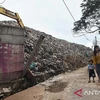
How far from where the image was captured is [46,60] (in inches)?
468

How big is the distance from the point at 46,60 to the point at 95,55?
578cm

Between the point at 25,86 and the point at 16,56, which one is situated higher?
the point at 16,56

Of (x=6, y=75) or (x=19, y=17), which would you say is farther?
(x=19, y=17)

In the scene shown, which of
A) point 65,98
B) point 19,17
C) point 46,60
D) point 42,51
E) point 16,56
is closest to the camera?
point 65,98

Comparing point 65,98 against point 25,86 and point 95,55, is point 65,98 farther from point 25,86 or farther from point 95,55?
point 25,86

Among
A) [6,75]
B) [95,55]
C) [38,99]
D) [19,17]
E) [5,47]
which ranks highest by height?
[19,17]

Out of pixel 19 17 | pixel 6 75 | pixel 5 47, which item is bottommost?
pixel 6 75

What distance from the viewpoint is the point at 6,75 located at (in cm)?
768

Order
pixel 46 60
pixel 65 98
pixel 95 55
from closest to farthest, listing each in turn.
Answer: pixel 65 98
pixel 95 55
pixel 46 60

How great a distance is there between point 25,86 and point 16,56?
158cm

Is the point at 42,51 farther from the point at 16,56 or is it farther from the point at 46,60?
the point at 16,56

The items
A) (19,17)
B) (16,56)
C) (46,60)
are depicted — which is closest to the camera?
(16,56)

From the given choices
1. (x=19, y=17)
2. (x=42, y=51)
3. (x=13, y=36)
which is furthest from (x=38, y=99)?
(x=42, y=51)

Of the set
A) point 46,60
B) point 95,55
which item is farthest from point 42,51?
point 95,55
